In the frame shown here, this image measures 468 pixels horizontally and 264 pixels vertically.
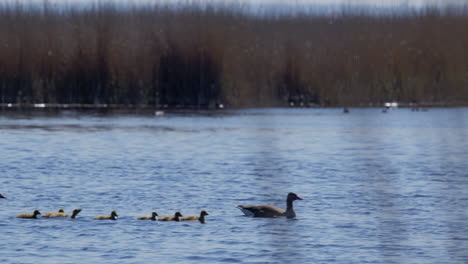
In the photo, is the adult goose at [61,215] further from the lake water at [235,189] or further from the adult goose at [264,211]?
the adult goose at [264,211]

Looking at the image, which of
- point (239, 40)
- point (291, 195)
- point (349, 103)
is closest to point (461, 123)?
point (349, 103)

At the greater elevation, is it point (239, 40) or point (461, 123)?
point (239, 40)

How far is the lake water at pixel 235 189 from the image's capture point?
1133cm

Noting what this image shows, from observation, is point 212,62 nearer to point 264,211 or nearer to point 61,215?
point 264,211

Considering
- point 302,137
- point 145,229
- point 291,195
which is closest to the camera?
point 145,229

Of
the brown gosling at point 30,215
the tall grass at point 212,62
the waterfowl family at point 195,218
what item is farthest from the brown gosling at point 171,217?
the tall grass at point 212,62

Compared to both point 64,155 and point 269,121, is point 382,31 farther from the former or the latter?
point 64,155

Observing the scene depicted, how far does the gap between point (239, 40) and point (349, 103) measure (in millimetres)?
5566

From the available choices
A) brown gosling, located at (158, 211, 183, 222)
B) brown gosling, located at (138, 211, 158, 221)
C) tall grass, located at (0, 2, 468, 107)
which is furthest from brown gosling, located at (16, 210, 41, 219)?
tall grass, located at (0, 2, 468, 107)

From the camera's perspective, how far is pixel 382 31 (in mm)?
44062

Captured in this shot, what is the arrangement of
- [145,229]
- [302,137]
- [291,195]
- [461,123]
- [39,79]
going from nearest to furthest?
1. [145,229]
2. [291,195]
3. [302,137]
4. [461,123]
5. [39,79]

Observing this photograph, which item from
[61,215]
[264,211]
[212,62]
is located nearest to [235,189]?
[264,211]

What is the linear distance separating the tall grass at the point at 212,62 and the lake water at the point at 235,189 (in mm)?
2776

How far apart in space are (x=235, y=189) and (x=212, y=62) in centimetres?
2080
